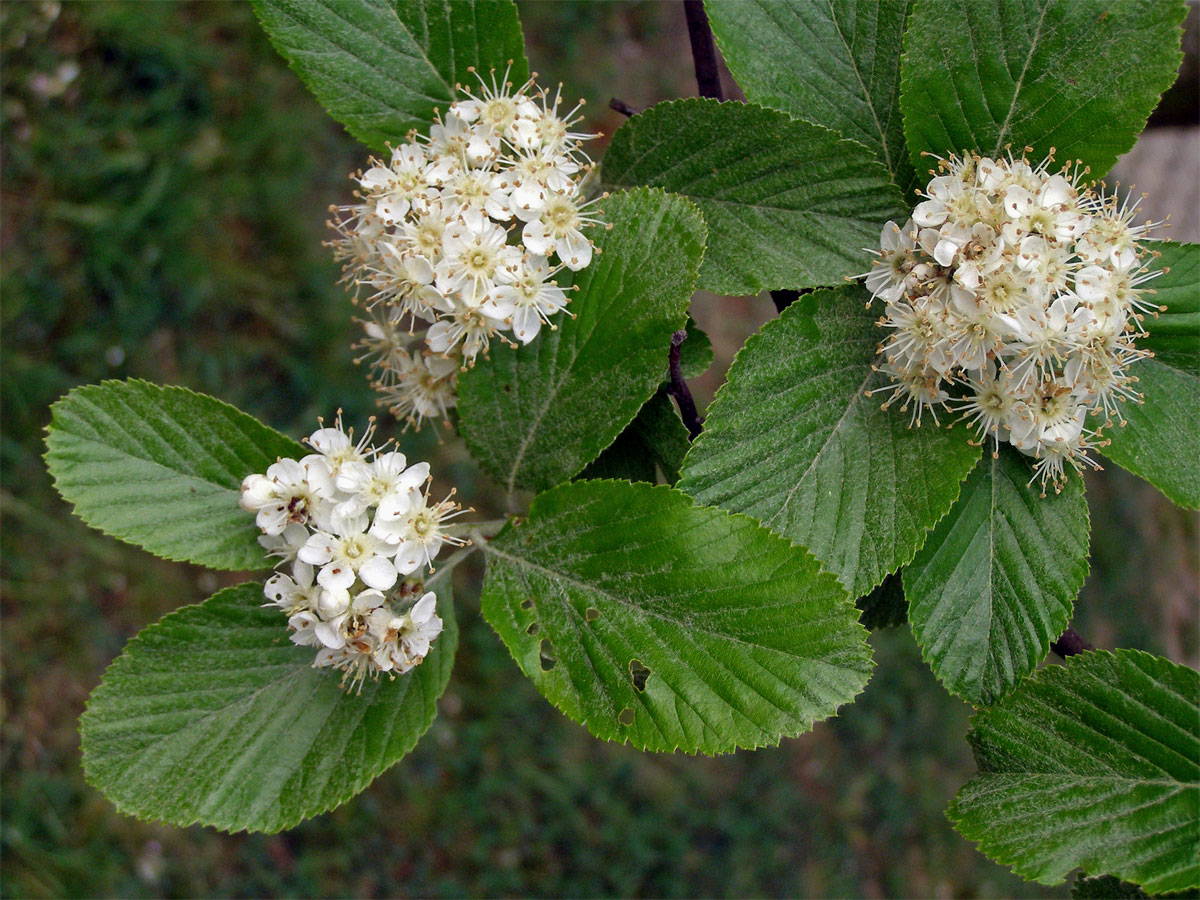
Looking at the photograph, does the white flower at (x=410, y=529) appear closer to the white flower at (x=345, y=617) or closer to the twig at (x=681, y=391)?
the white flower at (x=345, y=617)

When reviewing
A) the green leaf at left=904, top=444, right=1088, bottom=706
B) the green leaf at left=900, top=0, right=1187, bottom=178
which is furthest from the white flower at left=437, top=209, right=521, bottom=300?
the green leaf at left=904, top=444, right=1088, bottom=706

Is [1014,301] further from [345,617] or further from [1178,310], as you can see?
[345,617]

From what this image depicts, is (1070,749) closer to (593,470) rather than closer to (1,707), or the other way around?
(593,470)

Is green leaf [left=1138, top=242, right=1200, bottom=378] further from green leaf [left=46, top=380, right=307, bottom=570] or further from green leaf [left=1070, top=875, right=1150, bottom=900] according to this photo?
green leaf [left=46, top=380, right=307, bottom=570]

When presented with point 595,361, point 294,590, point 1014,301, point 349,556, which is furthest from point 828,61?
point 294,590

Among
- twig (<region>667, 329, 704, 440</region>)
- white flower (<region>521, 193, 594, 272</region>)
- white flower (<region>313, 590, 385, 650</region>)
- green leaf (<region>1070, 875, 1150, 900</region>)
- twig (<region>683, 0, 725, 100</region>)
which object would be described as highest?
twig (<region>683, 0, 725, 100</region>)

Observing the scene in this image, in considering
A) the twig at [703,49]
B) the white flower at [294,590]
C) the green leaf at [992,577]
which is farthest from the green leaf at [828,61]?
the white flower at [294,590]

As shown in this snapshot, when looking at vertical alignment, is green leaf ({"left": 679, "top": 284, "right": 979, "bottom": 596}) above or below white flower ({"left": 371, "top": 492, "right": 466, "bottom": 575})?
above
